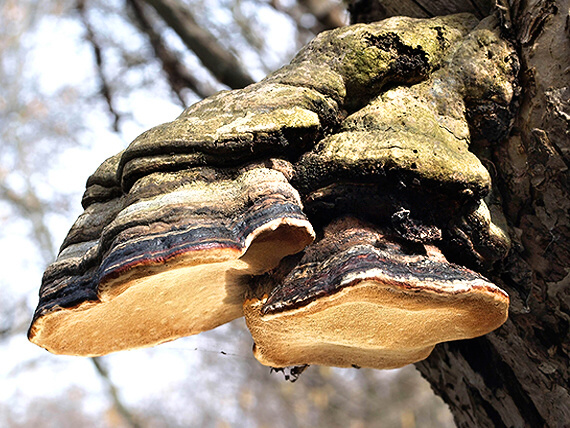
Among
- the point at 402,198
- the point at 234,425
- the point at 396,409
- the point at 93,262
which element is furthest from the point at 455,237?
the point at 234,425

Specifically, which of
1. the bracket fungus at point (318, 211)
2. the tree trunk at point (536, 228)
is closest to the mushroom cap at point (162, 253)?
the bracket fungus at point (318, 211)

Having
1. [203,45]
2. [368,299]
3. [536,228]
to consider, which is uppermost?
[203,45]

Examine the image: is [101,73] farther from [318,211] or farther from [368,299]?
[368,299]

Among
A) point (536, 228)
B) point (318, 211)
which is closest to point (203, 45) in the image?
point (318, 211)

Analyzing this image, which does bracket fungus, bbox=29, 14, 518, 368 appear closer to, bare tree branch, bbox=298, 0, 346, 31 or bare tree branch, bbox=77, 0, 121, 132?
bare tree branch, bbox=298, 0, 346, 31

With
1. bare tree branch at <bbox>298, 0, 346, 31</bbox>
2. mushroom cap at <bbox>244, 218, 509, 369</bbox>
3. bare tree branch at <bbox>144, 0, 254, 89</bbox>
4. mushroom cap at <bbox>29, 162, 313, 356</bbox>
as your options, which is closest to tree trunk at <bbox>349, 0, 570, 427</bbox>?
mushroom cap at <bbox>244, 218, 509, 369</bbox>

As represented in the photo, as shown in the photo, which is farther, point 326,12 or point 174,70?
point 174,70

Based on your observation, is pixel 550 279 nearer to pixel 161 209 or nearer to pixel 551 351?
pixel 551 351
